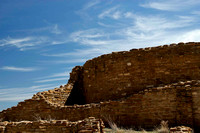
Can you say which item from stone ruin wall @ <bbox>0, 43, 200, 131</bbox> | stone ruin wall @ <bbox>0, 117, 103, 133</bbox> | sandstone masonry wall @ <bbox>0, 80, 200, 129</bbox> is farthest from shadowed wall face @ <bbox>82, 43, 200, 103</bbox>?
stone ruin wall @ <bbox>0, 117, 103, 133</bbox>

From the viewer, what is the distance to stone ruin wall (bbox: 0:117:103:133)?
7.05 meters

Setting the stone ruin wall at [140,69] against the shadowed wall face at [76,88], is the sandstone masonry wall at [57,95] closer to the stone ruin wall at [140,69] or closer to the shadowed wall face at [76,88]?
the shadowed wall face at [76,88]

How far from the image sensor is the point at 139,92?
31.4 feet

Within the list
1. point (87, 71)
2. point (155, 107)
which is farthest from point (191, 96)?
point (87, 71)

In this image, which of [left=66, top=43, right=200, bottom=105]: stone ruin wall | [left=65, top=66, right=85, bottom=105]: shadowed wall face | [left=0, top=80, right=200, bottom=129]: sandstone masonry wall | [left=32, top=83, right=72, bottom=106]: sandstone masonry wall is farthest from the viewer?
[left=65, top=66, right=85, bottom=105]: shadowed wall face

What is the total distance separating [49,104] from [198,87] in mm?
6955

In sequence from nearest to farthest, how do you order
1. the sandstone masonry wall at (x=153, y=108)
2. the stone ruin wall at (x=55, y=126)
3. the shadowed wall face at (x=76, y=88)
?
the stone ruin wall at (x=55, y=126)
the sandstone masonry wall at (x=153, y=108)
the shadowed wall face at (x=76, y=88)

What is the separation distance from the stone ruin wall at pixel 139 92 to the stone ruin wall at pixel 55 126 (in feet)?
8.37

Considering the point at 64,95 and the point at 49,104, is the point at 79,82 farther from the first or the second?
the point at 49,104

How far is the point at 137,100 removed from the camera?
9477 mm

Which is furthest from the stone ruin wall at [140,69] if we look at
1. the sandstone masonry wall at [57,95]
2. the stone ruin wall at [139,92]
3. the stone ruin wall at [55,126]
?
the stone ruin wall at [55,126]

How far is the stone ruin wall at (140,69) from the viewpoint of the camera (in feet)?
35.1

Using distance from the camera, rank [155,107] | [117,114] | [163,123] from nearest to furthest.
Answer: [163,123] < [155,107] < [117,114]

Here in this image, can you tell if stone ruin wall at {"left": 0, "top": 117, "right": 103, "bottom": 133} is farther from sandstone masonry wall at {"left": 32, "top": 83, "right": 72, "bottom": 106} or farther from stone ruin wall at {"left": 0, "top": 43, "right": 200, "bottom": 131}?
sandstone masonry wall at {"left": 32, "top": 83, "right": 72, "bottom": 106}
